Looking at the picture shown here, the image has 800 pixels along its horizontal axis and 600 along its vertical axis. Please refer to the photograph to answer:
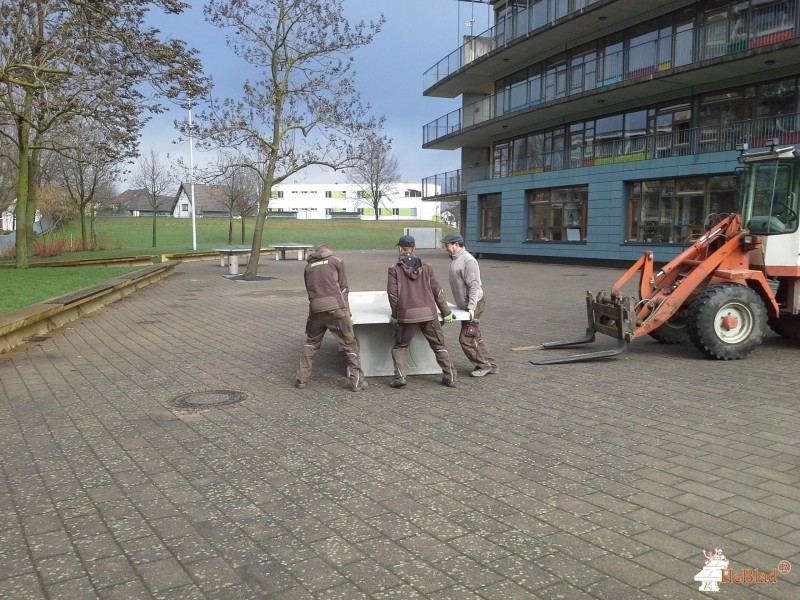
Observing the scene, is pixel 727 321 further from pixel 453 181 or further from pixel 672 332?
pixel 453 181

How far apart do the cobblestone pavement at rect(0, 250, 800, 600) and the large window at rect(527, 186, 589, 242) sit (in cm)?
2353

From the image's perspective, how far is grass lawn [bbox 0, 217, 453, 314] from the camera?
1644 centimetres

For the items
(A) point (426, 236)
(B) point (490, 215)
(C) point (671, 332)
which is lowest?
(C) point (671, 332)

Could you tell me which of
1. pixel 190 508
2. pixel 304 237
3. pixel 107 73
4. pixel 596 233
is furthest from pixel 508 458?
pixel 304 237

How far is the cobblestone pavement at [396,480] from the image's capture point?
3445mm

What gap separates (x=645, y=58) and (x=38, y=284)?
23.6m

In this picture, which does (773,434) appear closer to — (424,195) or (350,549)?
(350,549)

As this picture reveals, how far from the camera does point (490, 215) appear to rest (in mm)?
39844

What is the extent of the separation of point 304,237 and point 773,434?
67.7 m

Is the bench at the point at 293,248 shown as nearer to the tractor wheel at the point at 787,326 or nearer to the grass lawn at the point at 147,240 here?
the grass lawn at the point at 147,240

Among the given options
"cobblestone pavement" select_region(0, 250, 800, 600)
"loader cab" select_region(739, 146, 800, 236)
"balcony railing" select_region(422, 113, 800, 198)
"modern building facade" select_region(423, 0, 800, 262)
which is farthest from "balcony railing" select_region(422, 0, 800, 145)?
"cobblestone pavement" select_region(0, 250, 800, 600)

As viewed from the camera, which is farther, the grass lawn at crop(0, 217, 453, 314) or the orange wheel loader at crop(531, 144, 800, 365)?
the grass lawn at crop(0, 217, 453, 314)

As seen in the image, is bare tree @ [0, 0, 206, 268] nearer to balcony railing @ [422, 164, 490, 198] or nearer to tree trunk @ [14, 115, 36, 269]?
tree trunk @ [14, 115, 36, 269]

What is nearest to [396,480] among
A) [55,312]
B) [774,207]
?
[774,207]
